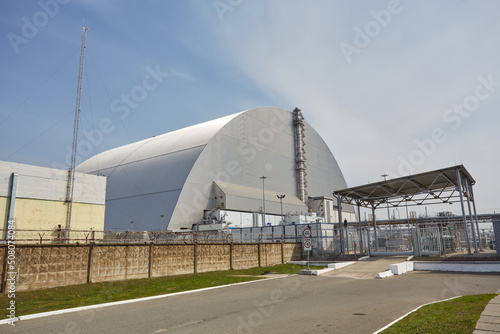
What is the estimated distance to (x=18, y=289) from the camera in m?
15.7

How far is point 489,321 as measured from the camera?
7121 mm

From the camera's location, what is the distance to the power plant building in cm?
4906

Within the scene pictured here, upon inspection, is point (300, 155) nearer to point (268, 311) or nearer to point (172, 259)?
point (172, 259)

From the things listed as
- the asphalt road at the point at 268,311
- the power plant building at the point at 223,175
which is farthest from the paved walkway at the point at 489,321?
the power plant building at the point at 223,175

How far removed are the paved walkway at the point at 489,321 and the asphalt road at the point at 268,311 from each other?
207cm

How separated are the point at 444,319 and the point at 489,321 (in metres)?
0.97

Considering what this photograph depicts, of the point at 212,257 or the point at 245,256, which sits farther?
the point at 245,256

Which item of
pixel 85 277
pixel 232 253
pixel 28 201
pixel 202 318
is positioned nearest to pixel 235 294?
pixel 202 318

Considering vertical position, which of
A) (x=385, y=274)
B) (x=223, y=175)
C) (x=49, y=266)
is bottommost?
(x=385, y=274)

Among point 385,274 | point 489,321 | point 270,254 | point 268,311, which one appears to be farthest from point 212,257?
point 489,321

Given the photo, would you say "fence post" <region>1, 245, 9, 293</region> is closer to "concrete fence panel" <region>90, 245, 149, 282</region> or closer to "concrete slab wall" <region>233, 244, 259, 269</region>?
"concrete fence panel" <region>90, 245, 149, 282</region>

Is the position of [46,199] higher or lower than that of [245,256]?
higher

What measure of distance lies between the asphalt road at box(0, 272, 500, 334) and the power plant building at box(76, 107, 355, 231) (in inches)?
1319

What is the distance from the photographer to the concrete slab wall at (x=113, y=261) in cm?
1620
